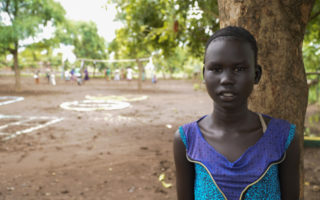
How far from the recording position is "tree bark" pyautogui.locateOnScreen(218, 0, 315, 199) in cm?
192

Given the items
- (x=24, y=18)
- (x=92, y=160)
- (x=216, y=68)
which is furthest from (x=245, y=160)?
(x=24, y=18)

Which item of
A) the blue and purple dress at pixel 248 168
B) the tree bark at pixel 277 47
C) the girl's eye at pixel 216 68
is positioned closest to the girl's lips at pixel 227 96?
the girl's eye at pixel 216 68

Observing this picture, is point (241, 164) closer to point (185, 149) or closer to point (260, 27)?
point (185, 149)

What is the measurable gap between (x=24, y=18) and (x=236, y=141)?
→ 679 inches

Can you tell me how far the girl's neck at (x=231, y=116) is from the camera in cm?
126

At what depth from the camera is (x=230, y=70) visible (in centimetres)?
119

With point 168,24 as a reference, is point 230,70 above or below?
below

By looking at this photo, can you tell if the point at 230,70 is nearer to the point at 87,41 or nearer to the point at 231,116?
the point at 231,116

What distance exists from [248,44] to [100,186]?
3647 millimetres

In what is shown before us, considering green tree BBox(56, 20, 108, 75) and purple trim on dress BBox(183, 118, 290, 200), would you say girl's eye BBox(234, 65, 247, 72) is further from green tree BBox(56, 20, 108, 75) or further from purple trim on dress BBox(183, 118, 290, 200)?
green tree BBox(56, 20, 108, 75)

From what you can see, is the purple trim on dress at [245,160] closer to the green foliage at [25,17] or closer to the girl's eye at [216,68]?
the girl's eye at [216,68]

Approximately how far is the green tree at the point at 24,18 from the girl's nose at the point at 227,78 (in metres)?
16.0

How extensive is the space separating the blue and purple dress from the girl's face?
211mm

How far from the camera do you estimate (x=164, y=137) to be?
7.12 meters
